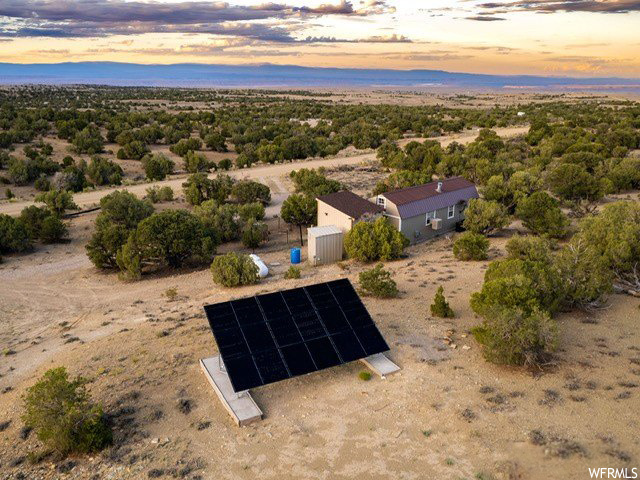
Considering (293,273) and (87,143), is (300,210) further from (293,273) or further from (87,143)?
(87,143)

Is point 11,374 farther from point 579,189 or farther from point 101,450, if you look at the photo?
point 579,189

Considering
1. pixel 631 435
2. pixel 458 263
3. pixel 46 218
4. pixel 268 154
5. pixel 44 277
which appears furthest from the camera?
pixel 268 154

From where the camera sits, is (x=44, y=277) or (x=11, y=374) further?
(x=44, y=277)

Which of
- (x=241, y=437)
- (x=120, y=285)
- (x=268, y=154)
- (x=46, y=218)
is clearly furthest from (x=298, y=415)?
(x=268, y=154)

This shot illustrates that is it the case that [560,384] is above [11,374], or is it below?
above

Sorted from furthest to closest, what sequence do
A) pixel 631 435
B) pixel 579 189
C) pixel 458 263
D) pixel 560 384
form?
pixel 579 189 → pixel 458 263 → pixel 560 384 → pixel 631 435
